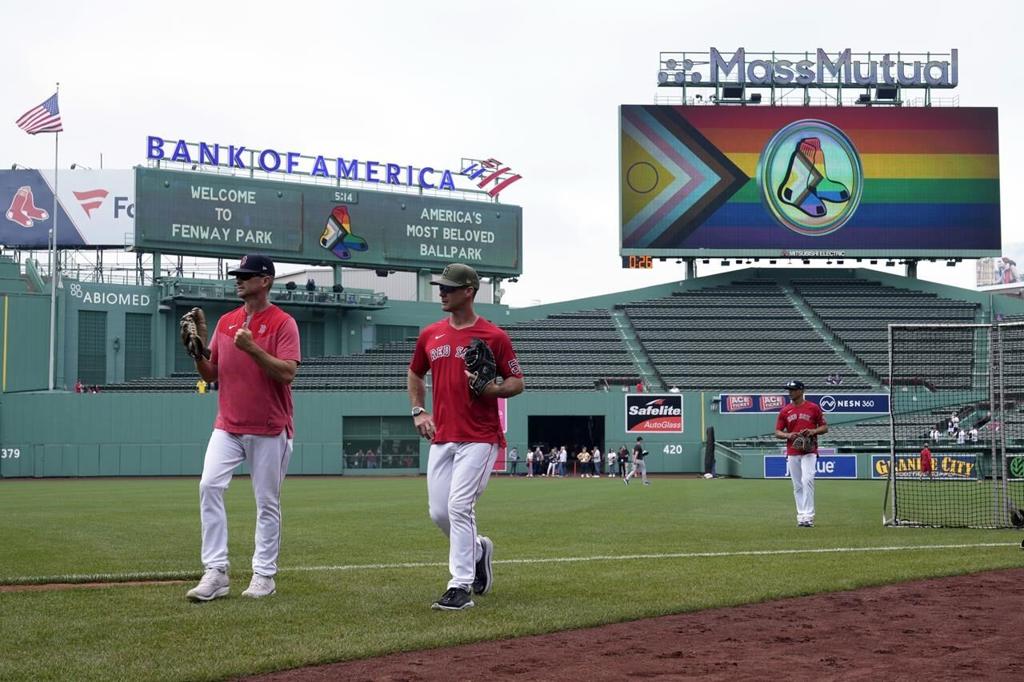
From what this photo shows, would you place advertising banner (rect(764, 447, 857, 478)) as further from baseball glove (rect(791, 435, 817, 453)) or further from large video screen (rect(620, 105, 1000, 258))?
baseball glove (rect(791, 435, 817, 453))

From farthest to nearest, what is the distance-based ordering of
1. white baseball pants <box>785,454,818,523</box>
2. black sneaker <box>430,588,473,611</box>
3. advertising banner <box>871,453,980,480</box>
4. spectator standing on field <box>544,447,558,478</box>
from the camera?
spectator standing on field <box>544,447,558,478</box> → advertising banner <box>871,453,980,480</box> → white baseball pants <box>785,454,818,523</box> → black sneaker <box>430,588,473,611</box>

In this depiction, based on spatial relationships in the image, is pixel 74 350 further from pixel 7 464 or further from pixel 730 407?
pixel 730 407

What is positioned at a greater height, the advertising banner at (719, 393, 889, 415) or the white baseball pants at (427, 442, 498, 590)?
the advertising banner at (719, 393, 889, 415)

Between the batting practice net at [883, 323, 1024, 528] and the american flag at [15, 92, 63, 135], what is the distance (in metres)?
35.0

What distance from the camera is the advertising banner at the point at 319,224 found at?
54153mm

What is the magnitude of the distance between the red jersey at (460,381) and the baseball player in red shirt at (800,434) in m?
9.07

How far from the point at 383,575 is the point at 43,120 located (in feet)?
149

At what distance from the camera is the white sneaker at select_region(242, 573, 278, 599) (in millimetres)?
8484

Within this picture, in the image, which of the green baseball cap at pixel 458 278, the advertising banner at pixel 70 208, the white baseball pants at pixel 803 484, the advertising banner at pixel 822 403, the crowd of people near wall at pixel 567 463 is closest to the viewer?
the green baseball cap at pixel 458 278

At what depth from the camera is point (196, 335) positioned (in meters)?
8.61

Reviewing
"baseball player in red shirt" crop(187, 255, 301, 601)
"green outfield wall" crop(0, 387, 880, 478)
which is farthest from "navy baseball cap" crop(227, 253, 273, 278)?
"green outfield wall" crop(0, 387, 880, 478)

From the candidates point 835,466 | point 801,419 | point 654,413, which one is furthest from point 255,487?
point 654,413

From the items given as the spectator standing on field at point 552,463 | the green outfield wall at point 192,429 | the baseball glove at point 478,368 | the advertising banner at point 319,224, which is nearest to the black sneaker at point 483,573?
the baseball glove at point 478,368

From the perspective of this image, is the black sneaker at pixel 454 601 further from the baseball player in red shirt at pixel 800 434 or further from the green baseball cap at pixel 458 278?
the baseball player in red shirt at pixel 800 434
